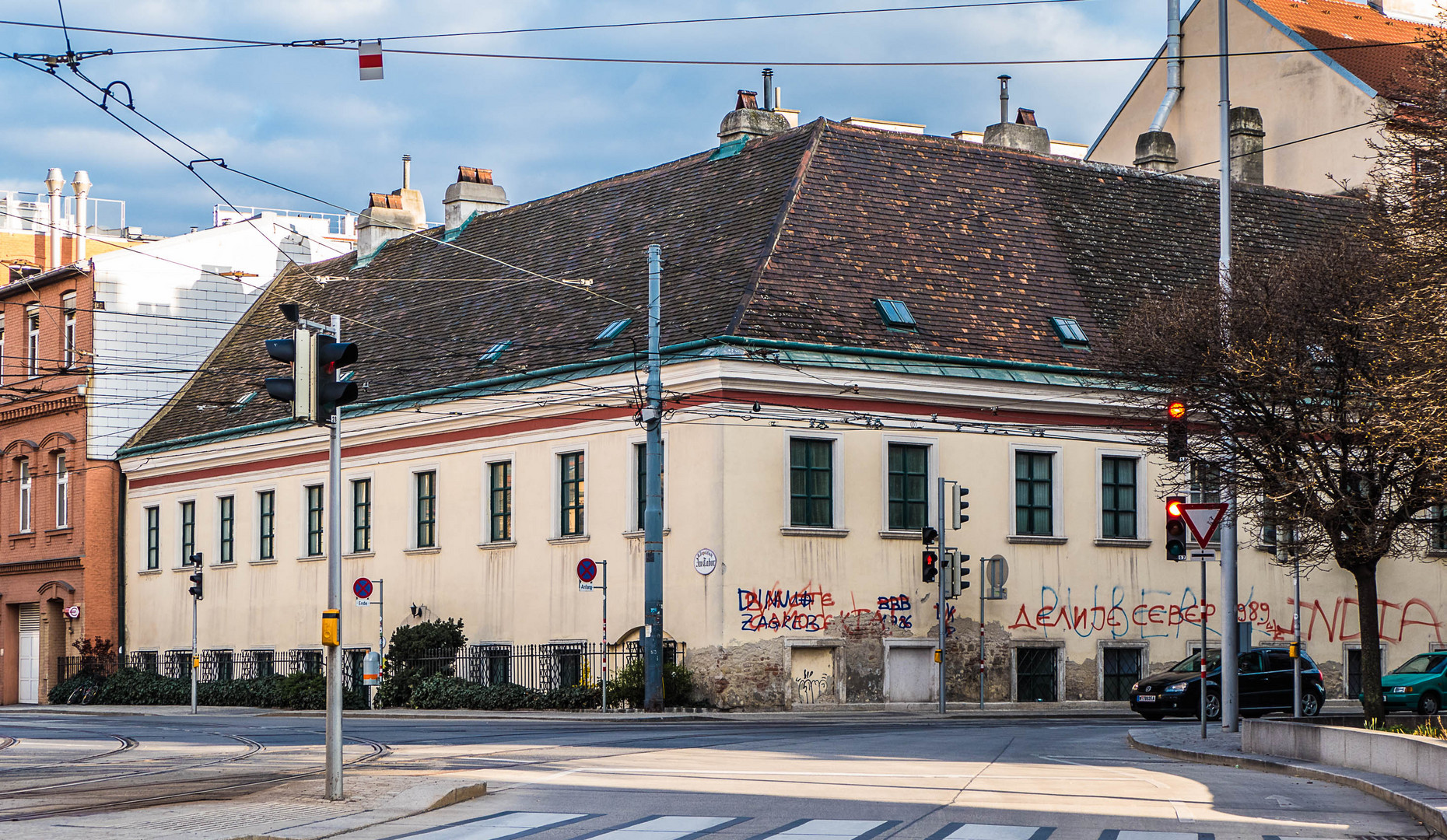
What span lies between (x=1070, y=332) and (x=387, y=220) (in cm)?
2194

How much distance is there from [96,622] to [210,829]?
40.3 metres

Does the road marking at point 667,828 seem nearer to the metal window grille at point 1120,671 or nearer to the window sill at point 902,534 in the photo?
the window sill at point 902,534

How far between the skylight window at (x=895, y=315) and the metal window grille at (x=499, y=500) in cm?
857

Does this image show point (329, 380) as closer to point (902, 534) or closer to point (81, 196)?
point (902, 534)

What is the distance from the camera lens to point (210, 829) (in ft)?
44.7

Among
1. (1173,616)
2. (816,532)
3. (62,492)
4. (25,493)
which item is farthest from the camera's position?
(25,493)

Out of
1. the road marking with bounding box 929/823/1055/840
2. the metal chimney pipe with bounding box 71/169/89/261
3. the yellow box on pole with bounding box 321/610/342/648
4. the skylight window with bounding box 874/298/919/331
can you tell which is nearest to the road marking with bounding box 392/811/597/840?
the yellow box on pole with bounding box 321/610/342/648

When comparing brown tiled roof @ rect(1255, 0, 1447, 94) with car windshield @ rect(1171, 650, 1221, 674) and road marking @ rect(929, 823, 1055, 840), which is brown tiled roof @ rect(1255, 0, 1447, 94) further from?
road marking @ rect(929, 823, 1055, 840)

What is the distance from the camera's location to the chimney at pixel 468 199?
50562 mm

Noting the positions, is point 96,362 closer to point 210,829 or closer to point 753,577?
point 753,577

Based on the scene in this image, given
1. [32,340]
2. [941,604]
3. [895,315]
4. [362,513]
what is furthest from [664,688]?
[32,340]

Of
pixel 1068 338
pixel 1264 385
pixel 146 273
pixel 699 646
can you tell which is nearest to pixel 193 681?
pixel 699 646

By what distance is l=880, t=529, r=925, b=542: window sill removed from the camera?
121 ft

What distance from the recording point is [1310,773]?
19.5m
